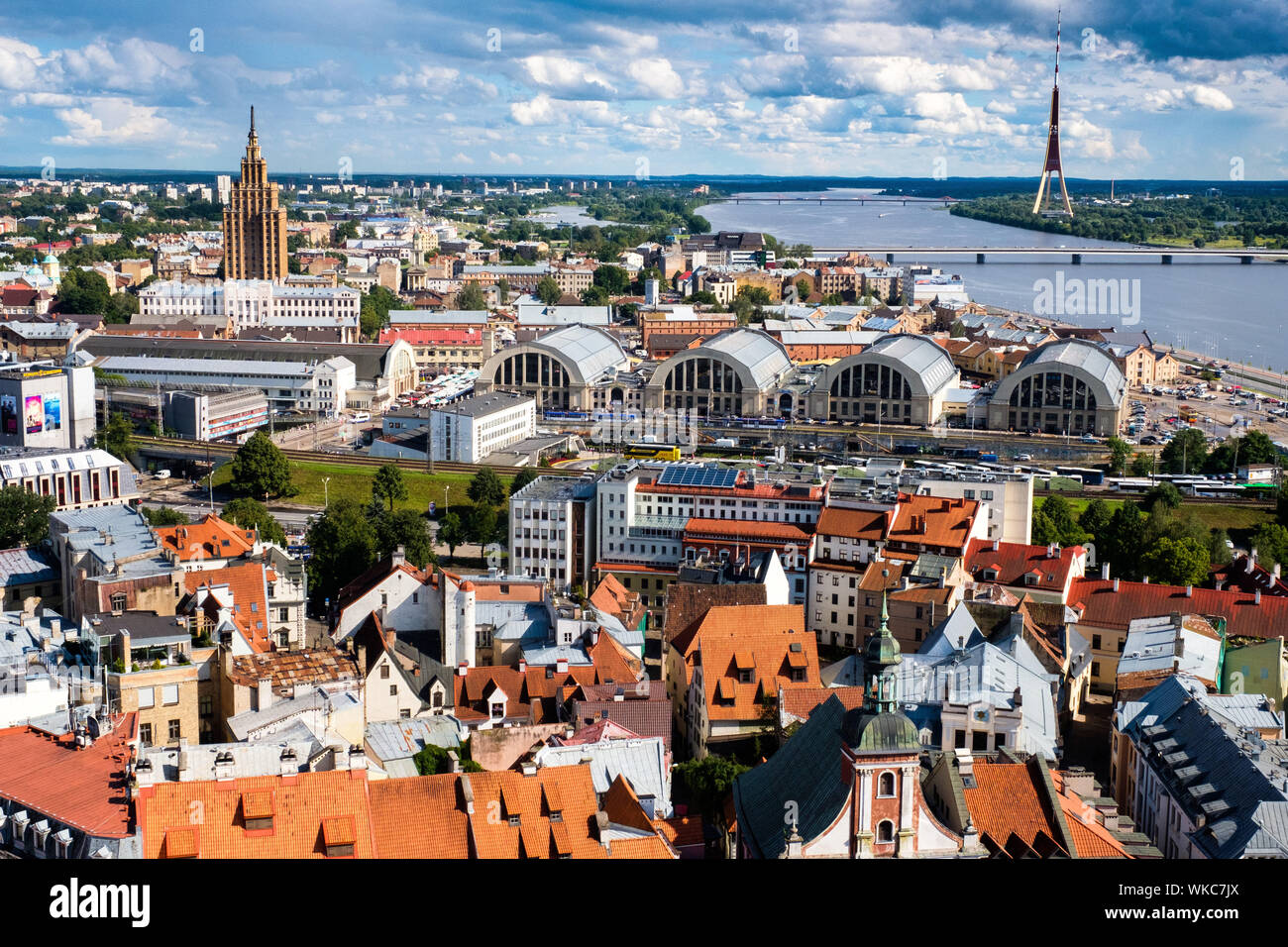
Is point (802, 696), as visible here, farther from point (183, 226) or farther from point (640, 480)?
point (183, 226)

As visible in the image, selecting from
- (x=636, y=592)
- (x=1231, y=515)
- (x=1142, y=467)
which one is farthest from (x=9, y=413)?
(x=1231, y=515)

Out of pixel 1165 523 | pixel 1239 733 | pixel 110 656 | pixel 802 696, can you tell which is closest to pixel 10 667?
pixel 110 656

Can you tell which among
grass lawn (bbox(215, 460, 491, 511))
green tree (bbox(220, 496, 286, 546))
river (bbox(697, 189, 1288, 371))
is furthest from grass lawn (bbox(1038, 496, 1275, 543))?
river (bbox(697, 189, 1288, 371))

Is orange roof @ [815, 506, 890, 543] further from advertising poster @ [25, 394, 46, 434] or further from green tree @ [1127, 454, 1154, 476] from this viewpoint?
advertising poster @ [25, 394, 46, 434]

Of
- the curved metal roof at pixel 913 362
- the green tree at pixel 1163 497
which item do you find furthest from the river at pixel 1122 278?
the green tree at pixel 1163 497

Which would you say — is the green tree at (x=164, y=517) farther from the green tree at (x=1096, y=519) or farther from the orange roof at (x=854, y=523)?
the green tree at (x=1096, y=519)

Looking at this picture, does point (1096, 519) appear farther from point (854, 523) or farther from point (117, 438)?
point (117, 438)
